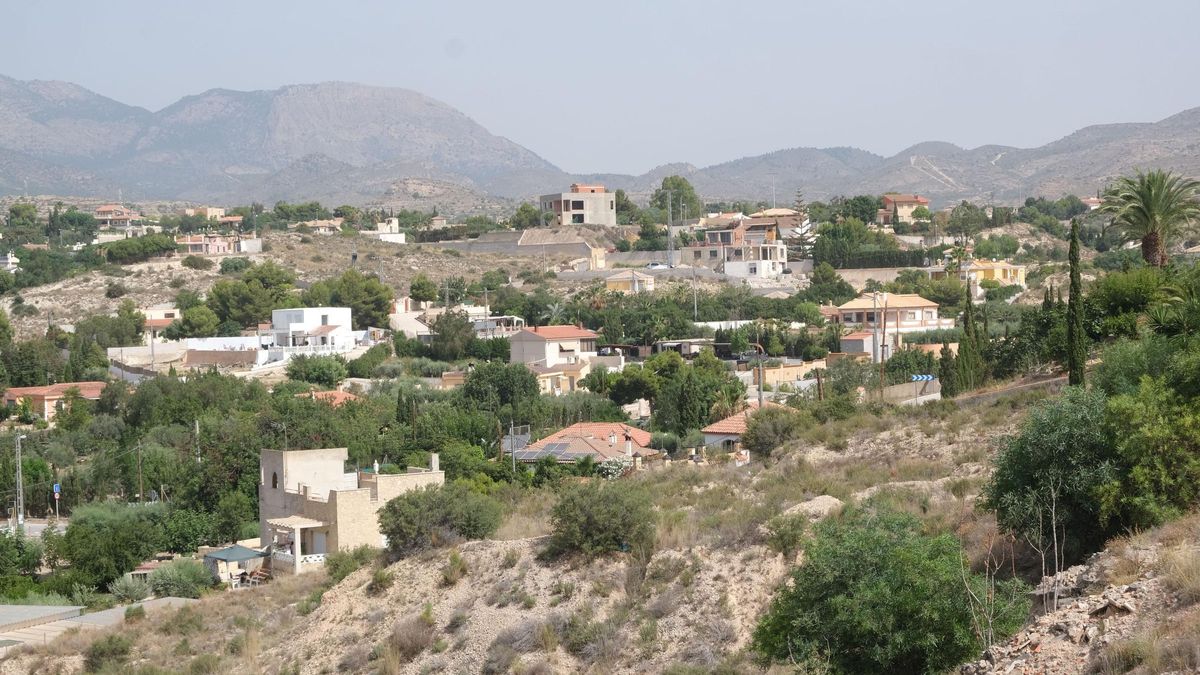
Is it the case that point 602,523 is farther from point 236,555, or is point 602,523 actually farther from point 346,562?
point 236,555

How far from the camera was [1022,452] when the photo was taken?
16344 millimetres

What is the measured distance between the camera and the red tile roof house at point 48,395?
56031mm

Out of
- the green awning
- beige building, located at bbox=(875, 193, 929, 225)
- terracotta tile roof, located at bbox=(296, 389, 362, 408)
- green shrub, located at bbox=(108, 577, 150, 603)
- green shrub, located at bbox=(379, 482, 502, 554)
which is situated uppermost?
beige building, located at bbox=(875, 193, 929, 225)

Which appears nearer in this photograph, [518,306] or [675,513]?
[675,513]

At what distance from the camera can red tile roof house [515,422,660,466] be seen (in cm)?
3703

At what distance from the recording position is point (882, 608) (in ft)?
44.5

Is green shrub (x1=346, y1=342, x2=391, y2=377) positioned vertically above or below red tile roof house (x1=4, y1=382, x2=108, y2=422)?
above

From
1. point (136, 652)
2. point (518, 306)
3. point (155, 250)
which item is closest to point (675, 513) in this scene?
point (136, 652)

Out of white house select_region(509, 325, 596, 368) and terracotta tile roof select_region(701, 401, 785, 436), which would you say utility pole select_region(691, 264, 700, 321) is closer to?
white house select_region(509, 325, 596, 368)

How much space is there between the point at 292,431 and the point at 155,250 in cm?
4904

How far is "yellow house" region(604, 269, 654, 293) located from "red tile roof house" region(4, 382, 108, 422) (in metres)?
28.1

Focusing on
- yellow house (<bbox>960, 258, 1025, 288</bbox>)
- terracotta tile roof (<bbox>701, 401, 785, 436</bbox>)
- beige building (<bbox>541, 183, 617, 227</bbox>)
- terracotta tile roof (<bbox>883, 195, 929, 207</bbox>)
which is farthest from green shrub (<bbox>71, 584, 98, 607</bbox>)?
terracotta tile roof (<bbox>883, 195, 929, 207</bbox>)

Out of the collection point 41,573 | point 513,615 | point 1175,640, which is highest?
point 1175,640

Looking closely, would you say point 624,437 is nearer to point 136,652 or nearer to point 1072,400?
point 136,652
